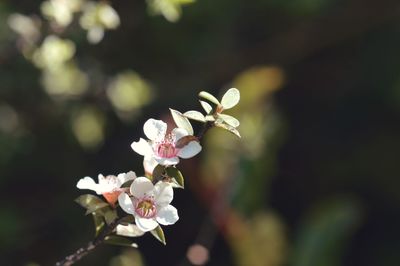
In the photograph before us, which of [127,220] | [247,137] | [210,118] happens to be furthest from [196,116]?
[247,137]

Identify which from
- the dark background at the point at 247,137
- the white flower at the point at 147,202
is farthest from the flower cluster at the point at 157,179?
the dark background at the point at 247,137

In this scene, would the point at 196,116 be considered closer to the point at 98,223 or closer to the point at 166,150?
the point at 166,150

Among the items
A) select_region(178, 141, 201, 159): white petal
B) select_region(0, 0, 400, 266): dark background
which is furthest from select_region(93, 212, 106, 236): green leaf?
select_region(0, 0, 400, 266): dark background

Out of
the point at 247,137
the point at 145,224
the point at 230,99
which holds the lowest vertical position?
the point at 145,224

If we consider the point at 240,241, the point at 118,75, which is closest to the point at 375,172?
the point at 240,241

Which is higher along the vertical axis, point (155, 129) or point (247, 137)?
point (247, 137)

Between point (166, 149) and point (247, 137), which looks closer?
point (166, 149)
